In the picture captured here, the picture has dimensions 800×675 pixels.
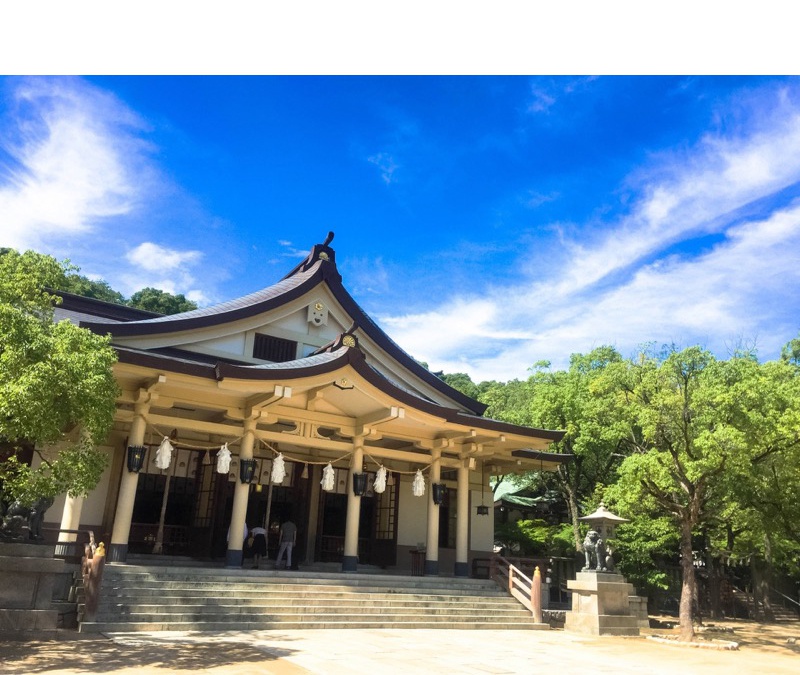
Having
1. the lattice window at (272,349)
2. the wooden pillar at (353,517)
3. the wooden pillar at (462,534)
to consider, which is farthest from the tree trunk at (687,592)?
the lattice window at (272,349)

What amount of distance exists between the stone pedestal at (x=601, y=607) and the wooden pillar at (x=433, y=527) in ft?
12.4

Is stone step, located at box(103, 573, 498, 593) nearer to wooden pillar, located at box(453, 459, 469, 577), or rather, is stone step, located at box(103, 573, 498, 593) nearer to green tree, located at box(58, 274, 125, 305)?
wooden pillar, located at box(453, 459, 469, 577)

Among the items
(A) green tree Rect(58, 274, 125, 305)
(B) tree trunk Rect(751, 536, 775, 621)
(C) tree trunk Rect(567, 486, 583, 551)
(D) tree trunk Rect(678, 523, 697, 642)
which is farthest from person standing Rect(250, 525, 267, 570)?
(A) green tree Rect(58, 274, 125, 305)

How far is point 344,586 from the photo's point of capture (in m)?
14.1

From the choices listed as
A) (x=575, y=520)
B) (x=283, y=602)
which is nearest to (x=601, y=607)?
(x=283, y=602)

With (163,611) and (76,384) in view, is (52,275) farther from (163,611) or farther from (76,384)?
(163,611)

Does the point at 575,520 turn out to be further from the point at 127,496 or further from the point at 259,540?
the point at 127,496

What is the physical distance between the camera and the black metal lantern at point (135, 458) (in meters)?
13.6

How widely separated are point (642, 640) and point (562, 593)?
8417mm

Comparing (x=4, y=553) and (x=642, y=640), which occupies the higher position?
(x=4, y=553)

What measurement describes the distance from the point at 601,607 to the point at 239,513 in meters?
8.57

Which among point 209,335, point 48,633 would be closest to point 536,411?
point 209,335

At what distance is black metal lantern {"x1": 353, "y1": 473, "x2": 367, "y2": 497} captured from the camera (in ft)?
53.0

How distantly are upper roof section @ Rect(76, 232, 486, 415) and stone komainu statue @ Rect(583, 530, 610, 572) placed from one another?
6.45 metres
